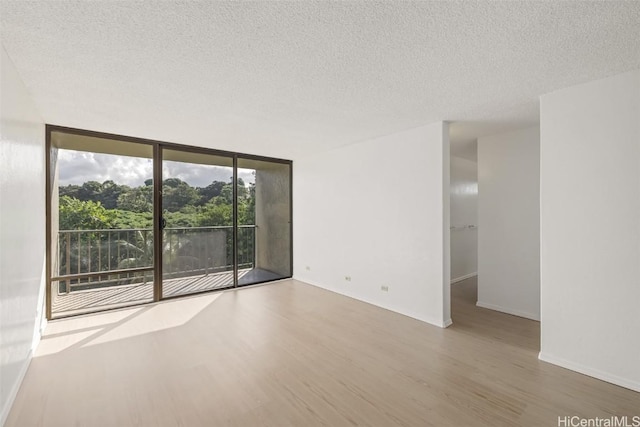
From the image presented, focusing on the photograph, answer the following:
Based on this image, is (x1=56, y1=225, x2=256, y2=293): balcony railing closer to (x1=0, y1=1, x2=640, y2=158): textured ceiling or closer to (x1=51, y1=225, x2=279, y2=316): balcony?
(x1=51, y1=225, x2=279, y2=316): balcony

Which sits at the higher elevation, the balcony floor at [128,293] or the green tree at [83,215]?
the green tree at [83,215]

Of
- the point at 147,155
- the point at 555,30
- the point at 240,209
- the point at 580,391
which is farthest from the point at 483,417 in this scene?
the point at 147,155

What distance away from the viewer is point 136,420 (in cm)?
173

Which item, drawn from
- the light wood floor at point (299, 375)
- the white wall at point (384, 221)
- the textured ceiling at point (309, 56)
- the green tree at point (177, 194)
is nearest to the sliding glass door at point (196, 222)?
the green tree at point (177, 194)

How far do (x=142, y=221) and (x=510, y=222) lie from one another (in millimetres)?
5067

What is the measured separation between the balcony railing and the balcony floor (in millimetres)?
109

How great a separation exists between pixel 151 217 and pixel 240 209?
53.5 inches

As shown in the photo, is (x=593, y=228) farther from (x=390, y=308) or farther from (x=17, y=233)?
(x=17, y=233)

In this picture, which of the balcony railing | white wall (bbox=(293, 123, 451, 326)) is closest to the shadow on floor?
white wall (bbox=(293, 123, 451, 326))

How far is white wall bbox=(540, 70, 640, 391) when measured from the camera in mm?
2072

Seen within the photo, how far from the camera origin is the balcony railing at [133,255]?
3.73 meters

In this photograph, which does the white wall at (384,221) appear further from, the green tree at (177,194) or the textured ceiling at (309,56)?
the green tree at (177,194)

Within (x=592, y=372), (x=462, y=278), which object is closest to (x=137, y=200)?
(x=592, y=372)

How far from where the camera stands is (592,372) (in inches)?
86.9
